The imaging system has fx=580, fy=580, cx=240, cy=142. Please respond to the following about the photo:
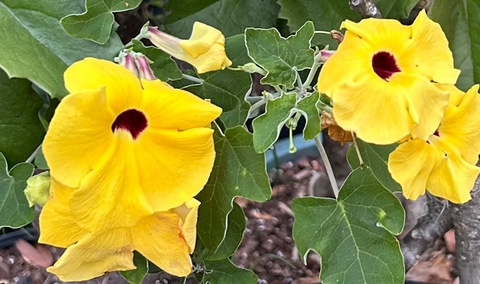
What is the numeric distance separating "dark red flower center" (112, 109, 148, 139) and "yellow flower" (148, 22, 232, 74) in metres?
0.09

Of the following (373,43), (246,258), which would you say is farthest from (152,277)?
(373,43)

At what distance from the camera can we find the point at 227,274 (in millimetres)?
815

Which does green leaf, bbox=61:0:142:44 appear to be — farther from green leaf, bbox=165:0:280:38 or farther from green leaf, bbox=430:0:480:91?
green leaf, bbox=430:0:480:91

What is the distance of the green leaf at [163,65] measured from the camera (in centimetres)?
63

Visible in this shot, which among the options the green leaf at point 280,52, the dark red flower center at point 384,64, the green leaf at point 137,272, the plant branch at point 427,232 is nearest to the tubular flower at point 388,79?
the dark red flower center at point 384,64

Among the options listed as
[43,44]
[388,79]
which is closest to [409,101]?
[388,79]

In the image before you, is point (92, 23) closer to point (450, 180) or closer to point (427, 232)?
point (450, 180)

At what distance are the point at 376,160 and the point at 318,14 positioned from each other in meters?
0.31

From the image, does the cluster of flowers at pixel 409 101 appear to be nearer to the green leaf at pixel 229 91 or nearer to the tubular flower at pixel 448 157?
the tubular flower at pixel 448 157

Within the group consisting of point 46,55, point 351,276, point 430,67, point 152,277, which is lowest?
point 152,277

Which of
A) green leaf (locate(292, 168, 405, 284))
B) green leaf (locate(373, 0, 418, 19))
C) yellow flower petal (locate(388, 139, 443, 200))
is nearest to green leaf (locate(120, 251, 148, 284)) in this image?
green leaf (locate(292, 168, 405, 284))

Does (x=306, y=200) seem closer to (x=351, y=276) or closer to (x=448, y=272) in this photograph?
(x=351, y=276)

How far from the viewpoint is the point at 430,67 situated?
535mm

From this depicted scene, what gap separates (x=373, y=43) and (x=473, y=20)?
0.46 m
